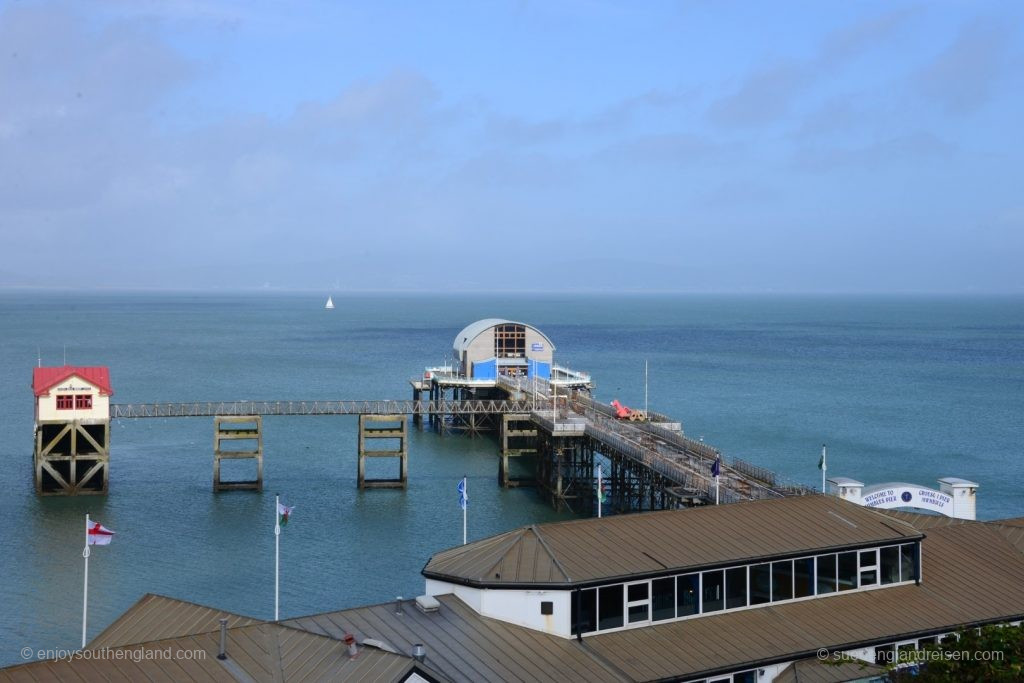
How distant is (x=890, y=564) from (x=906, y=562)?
379mm

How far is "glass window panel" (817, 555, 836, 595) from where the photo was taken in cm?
2378

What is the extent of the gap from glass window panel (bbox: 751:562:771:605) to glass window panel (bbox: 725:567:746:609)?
226 millimetres

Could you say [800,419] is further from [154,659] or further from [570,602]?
[154,659]

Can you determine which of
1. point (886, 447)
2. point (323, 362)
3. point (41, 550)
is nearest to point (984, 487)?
point (886, 447)

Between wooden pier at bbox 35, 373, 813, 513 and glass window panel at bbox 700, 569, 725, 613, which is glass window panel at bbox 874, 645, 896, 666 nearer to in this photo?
glass window panel at bbox 700, 569, 725, 613

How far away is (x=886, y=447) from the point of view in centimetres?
6906

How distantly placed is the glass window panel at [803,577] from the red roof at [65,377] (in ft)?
123

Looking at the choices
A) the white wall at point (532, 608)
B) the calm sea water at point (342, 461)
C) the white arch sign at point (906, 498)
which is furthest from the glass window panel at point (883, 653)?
the calm sea water at point (342, 461)

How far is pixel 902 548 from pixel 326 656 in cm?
1327

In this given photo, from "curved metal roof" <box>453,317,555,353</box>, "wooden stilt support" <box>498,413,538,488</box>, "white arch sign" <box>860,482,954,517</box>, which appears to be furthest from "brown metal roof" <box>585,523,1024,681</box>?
"curved metal roof" <box>453,317,555,353</box>

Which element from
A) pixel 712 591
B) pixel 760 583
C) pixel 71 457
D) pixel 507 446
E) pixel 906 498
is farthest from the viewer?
pixel 507 446

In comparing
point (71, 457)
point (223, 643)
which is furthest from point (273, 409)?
point (223, 643)

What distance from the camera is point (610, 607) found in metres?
21.6

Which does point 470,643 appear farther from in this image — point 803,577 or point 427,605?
point 803,577
